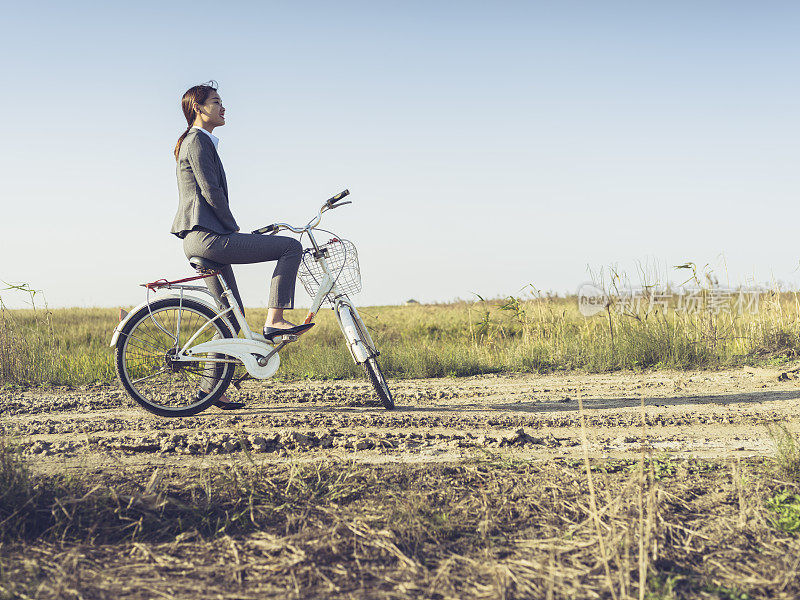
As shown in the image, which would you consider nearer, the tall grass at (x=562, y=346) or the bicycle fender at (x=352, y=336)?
the bicycle fender at (x=352, y=336)

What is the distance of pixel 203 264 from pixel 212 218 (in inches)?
15.4

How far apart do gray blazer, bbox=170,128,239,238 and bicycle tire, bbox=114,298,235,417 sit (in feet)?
2.15

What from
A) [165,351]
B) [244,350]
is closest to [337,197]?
[244,350]

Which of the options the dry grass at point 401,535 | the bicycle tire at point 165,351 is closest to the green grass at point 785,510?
the dry grass at point 401,535

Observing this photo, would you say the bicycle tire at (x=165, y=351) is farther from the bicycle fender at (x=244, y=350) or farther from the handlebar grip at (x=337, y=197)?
the handlebar grip at (x=337, y=197)

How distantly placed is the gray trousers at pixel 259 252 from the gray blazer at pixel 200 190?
93 millimetres

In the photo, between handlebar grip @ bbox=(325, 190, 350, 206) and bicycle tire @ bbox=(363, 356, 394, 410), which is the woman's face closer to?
handlebar grip @ bbox=(325, 190, 350, 206)

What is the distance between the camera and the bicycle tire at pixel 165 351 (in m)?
4.95

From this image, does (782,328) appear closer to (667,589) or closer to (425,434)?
(425,434)

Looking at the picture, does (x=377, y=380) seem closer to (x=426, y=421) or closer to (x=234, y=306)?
(x=426, y=421)

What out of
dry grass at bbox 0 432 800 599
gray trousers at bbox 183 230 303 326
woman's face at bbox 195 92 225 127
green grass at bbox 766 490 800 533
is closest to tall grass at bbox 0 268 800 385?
gray trousers at bbox 183 230 303 326

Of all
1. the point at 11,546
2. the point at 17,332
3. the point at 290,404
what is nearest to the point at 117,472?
the point at 11,546

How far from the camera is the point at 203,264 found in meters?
4.96

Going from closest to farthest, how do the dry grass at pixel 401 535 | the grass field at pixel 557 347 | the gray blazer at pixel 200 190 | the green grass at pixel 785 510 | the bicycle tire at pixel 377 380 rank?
the dry grass at pixel 401 535 → the green grass at pixel 785 510 → the gray blazer at pixel 200 190 → the bicycle tire at pixel 377 380 → the grass field at pixel 557 347
